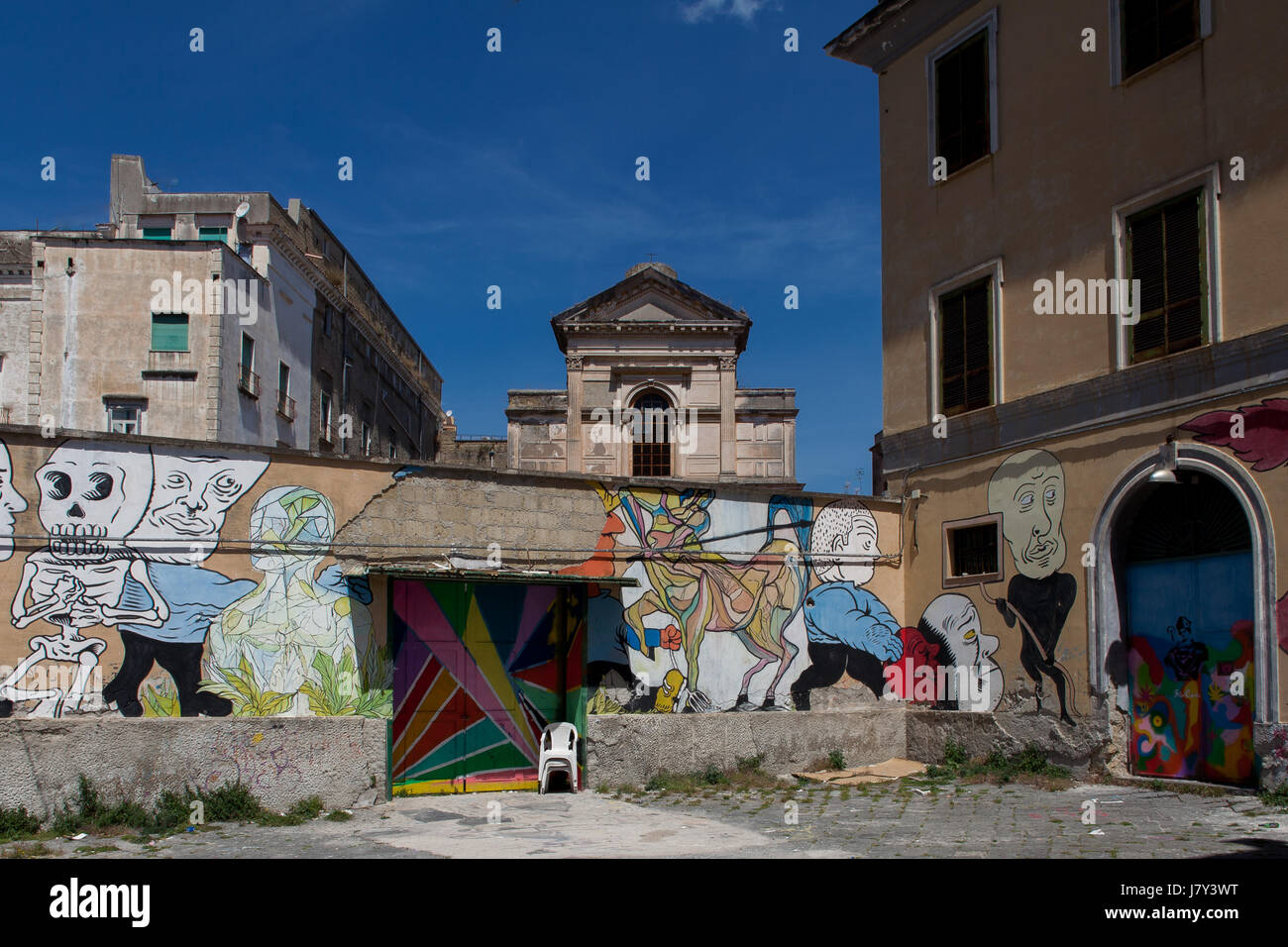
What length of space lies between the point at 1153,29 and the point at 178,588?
11.8 metres

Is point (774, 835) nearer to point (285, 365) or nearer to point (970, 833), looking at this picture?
point (970, 833)

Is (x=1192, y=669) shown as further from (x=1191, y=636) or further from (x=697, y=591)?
(x=697, y=591)

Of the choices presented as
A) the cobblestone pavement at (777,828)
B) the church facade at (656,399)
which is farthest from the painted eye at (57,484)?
the church facade at (656,399)

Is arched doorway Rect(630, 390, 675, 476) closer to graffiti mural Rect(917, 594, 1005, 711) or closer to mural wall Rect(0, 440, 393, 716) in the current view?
graffiti mural Rect(917, 594, 1005, 711)

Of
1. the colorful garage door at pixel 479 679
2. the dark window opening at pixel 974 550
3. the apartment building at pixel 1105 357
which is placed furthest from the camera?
the dark window opening at pixel 974 550

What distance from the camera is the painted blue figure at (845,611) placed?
14.8 m

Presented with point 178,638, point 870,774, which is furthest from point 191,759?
point 870,774

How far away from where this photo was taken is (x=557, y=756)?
12875mm

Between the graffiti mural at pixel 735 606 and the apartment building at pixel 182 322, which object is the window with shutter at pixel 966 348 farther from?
the apartment building at pixel 182 322

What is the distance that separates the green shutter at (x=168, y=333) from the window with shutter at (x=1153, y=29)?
23.4 m

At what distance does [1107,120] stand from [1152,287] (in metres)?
2.06

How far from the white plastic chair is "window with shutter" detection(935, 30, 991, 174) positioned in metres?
8.92

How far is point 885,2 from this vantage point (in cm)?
1619
